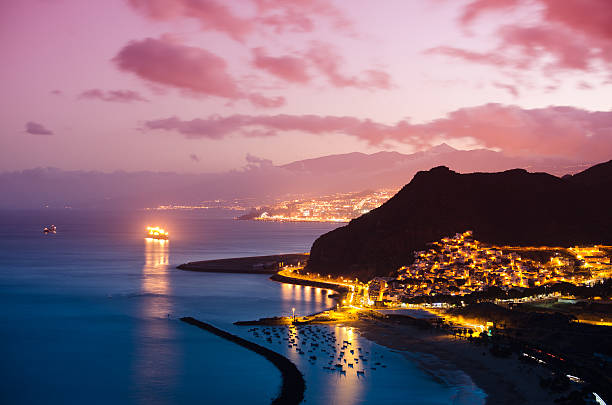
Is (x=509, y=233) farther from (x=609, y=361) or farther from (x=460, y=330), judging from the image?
(x=609, y=361)

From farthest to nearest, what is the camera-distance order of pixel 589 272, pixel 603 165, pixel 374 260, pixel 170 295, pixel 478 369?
pixel 603 165
pixel 374 260
pixel 589 272
pixel 170 295
pixel 478 369

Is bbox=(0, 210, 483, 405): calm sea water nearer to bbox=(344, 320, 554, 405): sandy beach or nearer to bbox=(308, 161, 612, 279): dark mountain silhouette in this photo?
bbox=(344, 320, 554, 405): sandy beach

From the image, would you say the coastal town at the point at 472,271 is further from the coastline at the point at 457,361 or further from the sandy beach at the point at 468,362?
the sandy beach at the point at 468,362

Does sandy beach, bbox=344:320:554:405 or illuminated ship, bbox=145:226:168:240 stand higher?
illuminated ship, bbox=145:226:168:240

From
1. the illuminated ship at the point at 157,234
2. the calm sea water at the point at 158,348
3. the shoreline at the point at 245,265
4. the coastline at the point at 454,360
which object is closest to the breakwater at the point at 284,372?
the calm sea water at the point at 158,348

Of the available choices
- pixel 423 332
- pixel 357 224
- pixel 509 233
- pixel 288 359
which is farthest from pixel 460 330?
pixel 509 233

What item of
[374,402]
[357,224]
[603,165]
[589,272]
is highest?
[603,165]

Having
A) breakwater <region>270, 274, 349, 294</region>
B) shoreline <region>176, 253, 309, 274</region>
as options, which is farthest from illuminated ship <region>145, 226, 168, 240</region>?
breakwater <region>270, 274, 349, 294</region>
